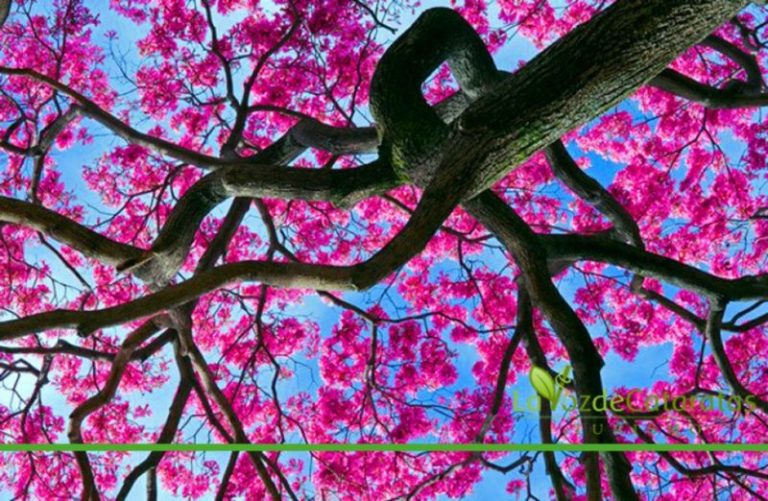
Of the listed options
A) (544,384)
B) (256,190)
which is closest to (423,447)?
(544,384)

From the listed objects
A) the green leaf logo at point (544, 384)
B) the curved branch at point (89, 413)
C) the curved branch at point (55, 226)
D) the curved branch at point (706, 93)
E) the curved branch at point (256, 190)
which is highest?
the curved branch at point (706, 93)

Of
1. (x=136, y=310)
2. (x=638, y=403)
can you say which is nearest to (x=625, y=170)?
(x=638, y=403)

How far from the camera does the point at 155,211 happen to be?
24.7ft

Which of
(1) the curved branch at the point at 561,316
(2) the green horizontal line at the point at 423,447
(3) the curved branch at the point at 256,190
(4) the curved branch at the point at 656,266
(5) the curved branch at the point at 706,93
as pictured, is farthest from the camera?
(5) the curved branch at the point at 706,93

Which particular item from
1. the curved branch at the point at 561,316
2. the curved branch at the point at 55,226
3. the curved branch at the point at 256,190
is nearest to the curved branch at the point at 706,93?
the curved branch at the point at 561,316

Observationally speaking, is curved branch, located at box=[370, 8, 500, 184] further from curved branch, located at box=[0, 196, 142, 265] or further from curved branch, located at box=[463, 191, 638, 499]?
curved branch, located at box=[0, 196, 142, 265]

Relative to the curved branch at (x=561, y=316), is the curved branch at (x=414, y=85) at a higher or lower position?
higher

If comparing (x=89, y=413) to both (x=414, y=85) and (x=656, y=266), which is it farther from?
(x=656, y=266)

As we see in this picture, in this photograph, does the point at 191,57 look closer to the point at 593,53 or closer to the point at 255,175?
the point at 255,175

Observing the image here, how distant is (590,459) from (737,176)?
5971 mm

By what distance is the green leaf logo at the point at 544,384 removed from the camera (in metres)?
5.19

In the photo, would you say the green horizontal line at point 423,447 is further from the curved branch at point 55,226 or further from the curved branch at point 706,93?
the curved branch at point 706,93

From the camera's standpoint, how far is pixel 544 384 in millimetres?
5219

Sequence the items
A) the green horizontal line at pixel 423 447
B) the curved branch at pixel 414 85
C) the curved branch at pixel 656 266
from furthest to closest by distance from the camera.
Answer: the curved branch at pixel 656 266 → the curved branch at pixel 414 85 → the green horizontal line at pixel 423 447
